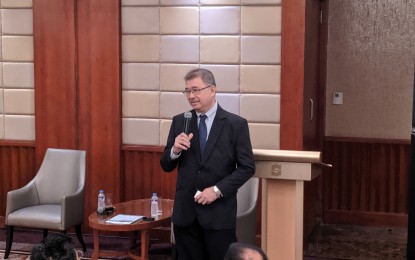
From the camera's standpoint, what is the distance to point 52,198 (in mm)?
5938

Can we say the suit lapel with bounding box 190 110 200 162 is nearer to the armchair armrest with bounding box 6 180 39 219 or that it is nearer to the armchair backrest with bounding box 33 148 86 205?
the armchair backrest with bounding box 33 148 86 205

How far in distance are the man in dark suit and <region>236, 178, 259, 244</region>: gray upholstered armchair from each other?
3.23ft

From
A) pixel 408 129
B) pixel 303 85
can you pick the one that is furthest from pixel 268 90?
pixel 408 129

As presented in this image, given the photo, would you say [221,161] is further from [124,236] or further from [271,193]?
[124,236]

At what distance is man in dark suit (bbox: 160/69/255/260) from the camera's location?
3562 millimetres

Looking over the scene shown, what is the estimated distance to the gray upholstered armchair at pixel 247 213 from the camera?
4.65 meters

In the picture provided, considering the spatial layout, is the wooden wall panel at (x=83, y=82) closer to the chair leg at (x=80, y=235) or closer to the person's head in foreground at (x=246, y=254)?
the chair leg at (x=80, y=235)

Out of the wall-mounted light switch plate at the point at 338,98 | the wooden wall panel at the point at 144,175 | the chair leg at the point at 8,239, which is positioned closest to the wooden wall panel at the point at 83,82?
the wooden wall panel at the point at 144,175

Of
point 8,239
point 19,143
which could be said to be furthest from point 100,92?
point 8,239

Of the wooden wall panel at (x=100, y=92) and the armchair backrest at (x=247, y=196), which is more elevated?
the wooden wall panel at (x=100, y=92)

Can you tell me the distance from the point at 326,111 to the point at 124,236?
2.50 m

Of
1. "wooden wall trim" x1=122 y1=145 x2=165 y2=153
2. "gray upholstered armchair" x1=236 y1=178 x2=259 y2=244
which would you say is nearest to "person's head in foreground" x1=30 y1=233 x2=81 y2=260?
"gray upholstered armchair" x1=236 y1=178 x2=259 y2=244

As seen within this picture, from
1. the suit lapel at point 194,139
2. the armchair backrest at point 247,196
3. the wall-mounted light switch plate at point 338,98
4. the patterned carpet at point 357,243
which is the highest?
the wall-mounted light switch plate at point 338,98

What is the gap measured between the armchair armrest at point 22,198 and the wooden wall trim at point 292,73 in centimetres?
226
